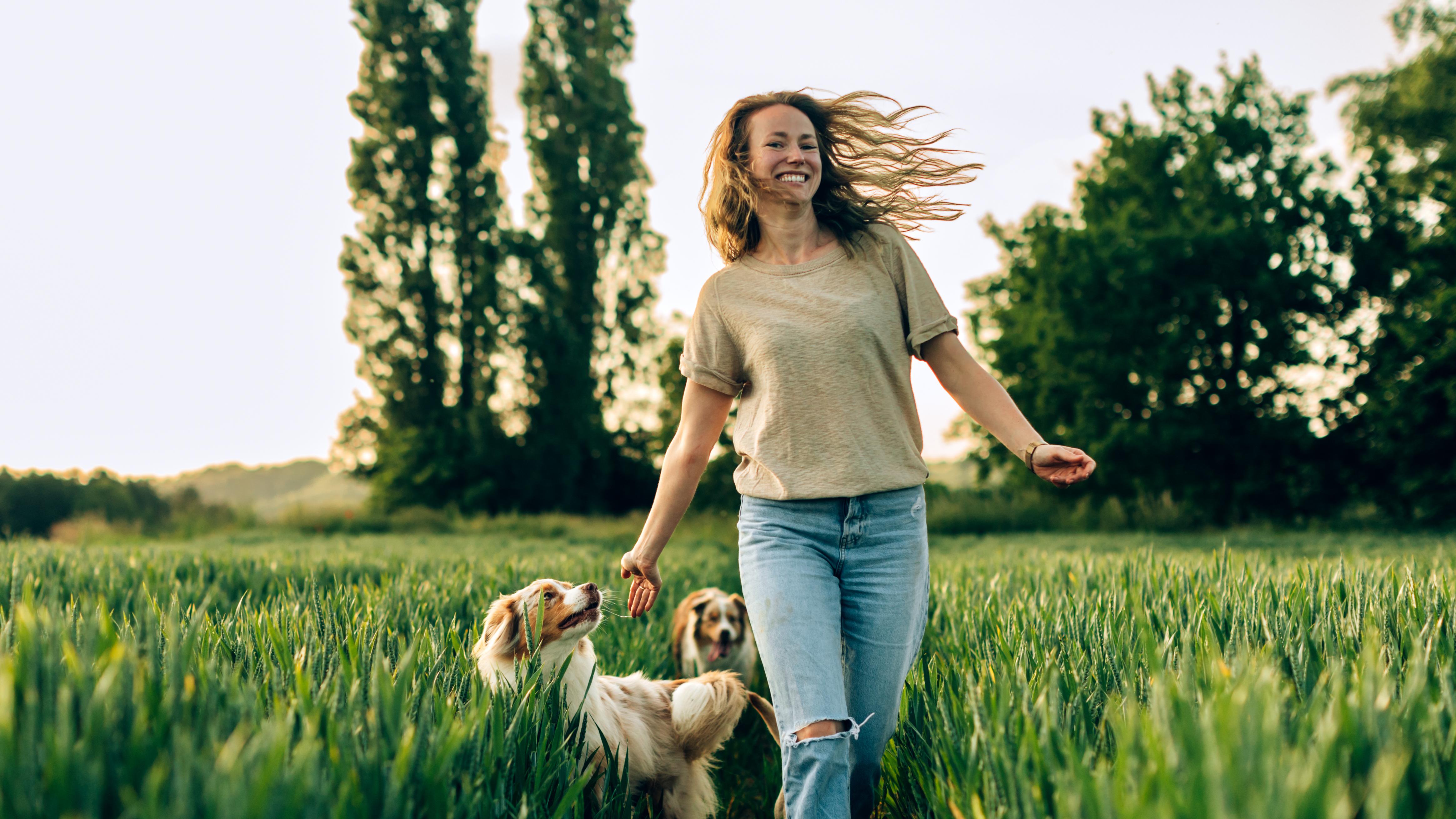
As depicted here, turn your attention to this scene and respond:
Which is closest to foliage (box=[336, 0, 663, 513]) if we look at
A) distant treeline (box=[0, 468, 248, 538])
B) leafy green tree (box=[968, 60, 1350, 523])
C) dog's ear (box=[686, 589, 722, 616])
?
distant treeline (box=[0, 468, 248, 538])

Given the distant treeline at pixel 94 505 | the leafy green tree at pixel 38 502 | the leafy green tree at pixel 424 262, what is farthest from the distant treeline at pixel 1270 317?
the leafy green tree at pixel 38 502

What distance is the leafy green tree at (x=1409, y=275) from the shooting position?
891 inches

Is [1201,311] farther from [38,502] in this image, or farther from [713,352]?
[38,502]

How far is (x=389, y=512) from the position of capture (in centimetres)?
2745

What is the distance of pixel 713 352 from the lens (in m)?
2.89

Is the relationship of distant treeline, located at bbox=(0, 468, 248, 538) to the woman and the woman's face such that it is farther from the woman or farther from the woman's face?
the woman's face

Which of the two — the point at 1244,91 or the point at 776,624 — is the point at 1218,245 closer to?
the point at 1244,91

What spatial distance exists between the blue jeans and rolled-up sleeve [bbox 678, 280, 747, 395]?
0.45 meters

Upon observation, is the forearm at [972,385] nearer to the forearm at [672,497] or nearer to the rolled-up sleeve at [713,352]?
the rolled-up sleeve at [713,352]

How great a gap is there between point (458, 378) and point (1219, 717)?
29.3 m

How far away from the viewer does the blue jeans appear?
7.94ft

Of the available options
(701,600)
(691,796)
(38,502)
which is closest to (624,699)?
(691,796)

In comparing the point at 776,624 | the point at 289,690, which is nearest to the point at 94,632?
the point at 289,690

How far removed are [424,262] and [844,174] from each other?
27.3 m
